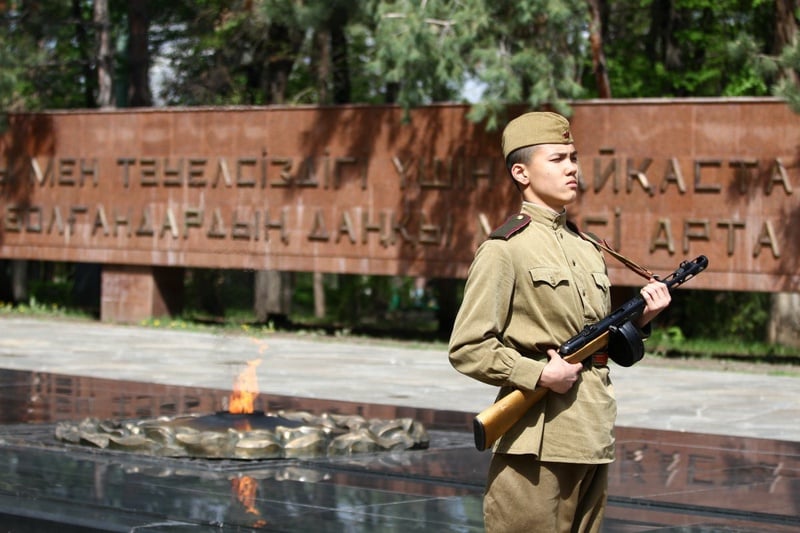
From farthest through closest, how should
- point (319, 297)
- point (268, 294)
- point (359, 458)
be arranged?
point (319, 297) < point (268, 294) < point (359, 458)

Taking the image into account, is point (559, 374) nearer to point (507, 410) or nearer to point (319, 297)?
point (507, 410)

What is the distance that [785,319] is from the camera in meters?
23.6

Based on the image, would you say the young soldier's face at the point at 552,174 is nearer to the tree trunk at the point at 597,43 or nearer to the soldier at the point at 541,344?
the soldier at the point at 541,344

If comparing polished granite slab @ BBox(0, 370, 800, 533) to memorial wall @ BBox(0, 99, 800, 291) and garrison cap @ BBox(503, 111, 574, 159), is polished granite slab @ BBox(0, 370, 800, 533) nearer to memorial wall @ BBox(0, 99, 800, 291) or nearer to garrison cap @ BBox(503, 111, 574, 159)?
garrison cap @ BBox(503, 111, 574, 159)

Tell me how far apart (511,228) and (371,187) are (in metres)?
18.7

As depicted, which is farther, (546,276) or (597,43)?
(597,43)

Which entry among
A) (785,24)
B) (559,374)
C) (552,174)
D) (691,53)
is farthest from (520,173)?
(691,53)

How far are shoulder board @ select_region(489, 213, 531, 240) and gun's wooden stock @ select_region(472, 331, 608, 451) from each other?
1.31ft

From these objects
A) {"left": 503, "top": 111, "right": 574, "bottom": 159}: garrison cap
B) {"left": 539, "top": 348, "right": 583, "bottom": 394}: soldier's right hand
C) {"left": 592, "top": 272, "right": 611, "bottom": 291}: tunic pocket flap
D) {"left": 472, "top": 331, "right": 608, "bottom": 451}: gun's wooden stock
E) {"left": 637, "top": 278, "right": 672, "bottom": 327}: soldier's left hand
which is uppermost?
{"left": 503, "top": 111, "right": 574, "bottom": 159}: garrison cap

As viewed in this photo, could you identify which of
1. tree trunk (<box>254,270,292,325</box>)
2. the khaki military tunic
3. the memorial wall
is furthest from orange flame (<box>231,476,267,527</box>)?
tree trunk (<box>254,270,292,325</box>)

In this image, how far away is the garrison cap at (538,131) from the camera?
14.4 feet

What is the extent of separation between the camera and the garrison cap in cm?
439

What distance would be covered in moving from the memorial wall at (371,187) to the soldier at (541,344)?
52.0 feet

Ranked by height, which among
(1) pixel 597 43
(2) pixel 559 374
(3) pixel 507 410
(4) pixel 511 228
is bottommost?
(3) pixel 507 410
